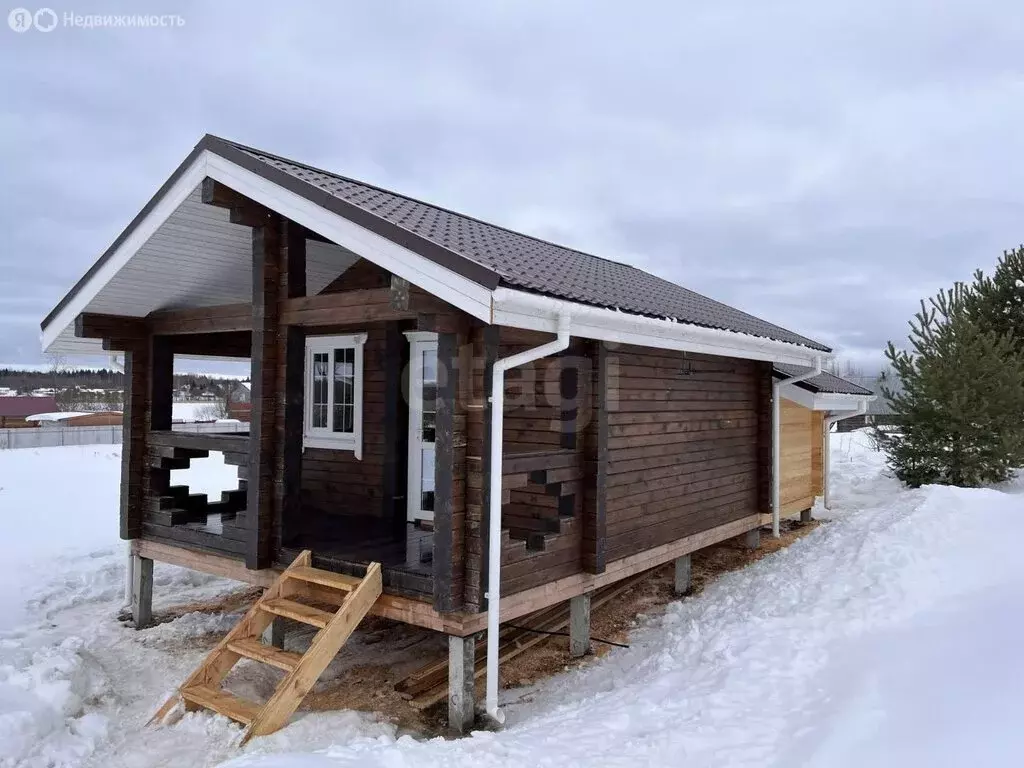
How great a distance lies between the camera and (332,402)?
23.9 ft

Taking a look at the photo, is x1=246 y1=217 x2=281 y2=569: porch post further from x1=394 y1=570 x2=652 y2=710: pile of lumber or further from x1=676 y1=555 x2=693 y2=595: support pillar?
x1=676 y1=555 x2=693 y2=595: support pillar

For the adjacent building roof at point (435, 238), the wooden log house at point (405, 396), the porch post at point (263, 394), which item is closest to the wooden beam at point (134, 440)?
the wooden log house at point (405, 396)

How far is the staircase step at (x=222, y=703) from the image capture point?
13.3ft

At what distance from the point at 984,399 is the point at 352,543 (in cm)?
1011

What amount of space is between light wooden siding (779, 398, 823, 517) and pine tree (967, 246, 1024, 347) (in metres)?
3.84

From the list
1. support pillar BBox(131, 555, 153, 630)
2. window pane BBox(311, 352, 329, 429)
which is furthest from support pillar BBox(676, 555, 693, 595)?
support pillar BBox(131, 555, 153, 630)

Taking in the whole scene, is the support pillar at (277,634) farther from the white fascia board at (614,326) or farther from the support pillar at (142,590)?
the white fascia board at (614,326)

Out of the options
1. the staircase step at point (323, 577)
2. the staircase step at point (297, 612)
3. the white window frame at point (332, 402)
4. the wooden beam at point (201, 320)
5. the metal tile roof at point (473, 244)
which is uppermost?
the metal tile roof at point (473, 244)

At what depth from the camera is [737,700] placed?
12.5 ft

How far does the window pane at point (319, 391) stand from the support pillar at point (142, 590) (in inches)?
83.7

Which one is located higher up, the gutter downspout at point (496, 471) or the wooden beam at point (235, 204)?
the wooden beam at point (235, 204)

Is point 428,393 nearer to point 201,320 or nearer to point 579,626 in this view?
point 201,320

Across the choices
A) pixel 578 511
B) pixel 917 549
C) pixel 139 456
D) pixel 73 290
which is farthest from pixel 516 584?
pixel 73 290

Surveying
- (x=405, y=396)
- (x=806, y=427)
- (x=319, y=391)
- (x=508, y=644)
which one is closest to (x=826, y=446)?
(x=806, y=427)
